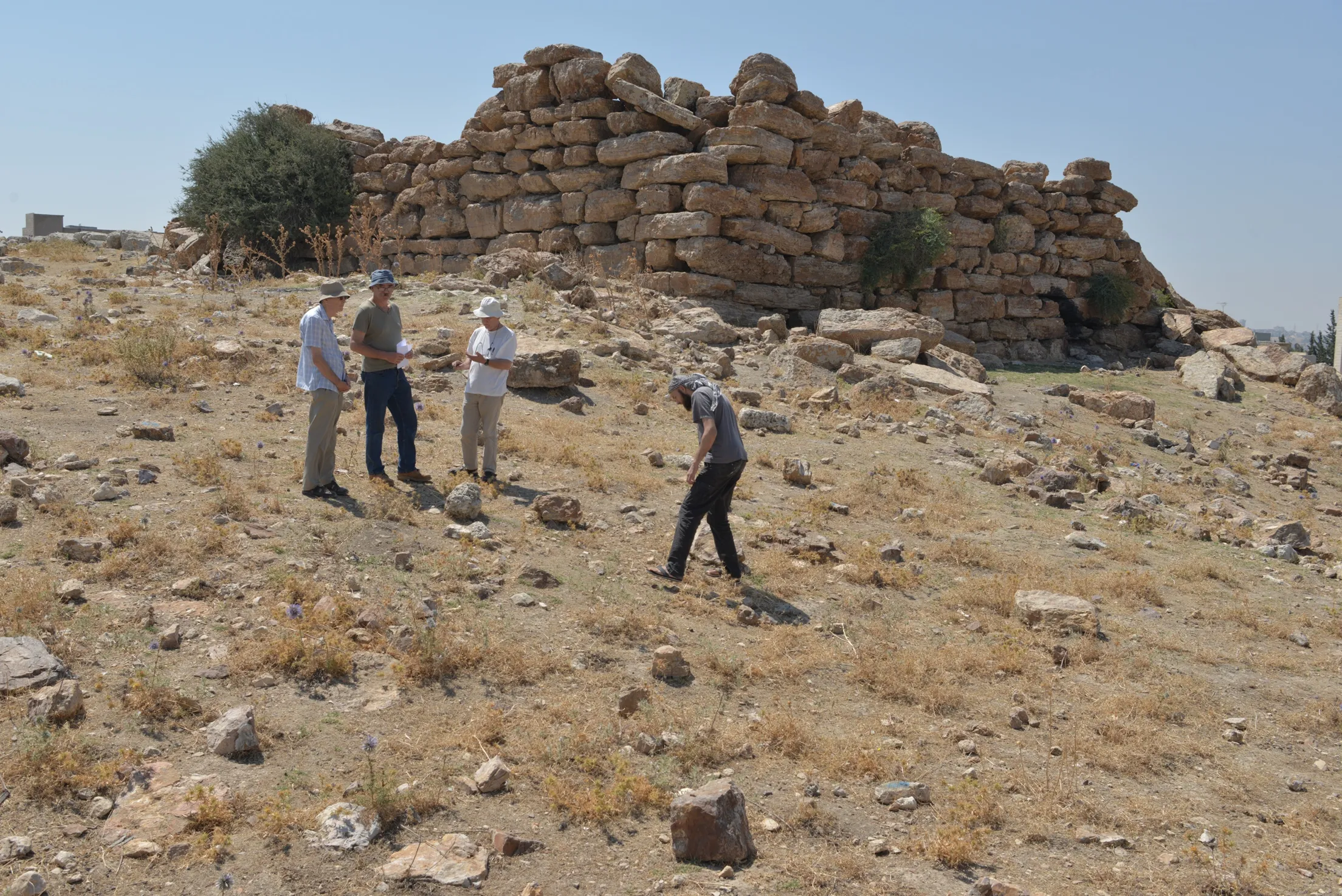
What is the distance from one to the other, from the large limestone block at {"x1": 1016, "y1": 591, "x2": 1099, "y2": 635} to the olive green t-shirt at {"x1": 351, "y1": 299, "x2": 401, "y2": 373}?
5.06 m

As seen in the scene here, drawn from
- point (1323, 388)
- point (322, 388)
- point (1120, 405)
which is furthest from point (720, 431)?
point (1323, 388)

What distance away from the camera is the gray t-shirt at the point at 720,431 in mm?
6961

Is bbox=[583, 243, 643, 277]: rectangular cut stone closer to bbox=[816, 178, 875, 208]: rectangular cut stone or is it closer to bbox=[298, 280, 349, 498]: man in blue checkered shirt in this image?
bbox=[816, 178, 875, 208]: rectangular cut stone

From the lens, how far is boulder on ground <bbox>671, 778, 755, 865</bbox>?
4109mm

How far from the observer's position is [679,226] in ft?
52.9

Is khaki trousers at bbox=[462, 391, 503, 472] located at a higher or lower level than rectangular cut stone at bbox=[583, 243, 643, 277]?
lower

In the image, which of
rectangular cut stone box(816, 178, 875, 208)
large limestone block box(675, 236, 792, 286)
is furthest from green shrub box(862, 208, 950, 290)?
large limestone block box(675, 236, 792, 286)

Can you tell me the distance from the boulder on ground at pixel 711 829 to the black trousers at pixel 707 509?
2.87 meters

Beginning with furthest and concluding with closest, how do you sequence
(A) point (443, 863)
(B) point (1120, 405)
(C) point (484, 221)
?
(C) point (484, 221) < (B) point (1120, 405) < (A) point (443, 863)

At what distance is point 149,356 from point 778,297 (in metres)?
9.75

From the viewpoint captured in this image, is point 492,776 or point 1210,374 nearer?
point 492,776

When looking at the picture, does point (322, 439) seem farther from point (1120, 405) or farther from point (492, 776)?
point (1120, 405)

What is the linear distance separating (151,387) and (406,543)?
447 centimetres

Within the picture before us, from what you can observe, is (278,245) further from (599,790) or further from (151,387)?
(599,790)
